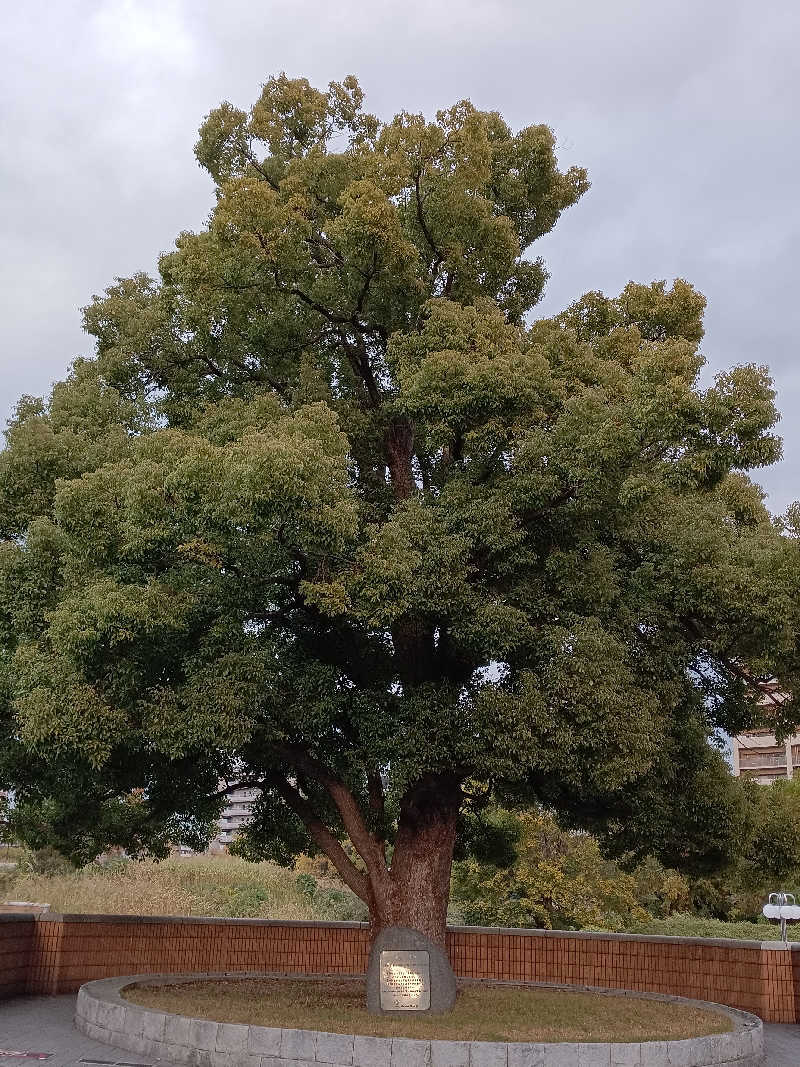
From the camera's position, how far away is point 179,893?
23.4m

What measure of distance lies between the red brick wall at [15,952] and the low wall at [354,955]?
0.05 feet

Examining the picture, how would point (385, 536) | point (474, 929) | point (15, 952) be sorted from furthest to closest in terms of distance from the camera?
point (474, 929)
point (15, 952)
point (385, 536)

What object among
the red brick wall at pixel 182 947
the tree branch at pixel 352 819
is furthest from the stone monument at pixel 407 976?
the red brick wall at pixel 182 947

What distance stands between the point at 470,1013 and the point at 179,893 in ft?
48.0

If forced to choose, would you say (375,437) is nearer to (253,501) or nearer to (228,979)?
(253,501)

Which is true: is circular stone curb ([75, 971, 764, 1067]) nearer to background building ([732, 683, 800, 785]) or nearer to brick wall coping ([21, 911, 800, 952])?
brick wall coping ([21, 911, 800, 952])

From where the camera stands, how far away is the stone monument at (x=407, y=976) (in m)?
10.8

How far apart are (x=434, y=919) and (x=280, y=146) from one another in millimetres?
11345

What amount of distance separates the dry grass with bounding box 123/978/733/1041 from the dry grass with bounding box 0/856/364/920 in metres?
10.2

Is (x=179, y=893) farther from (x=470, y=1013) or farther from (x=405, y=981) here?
(x=470, y=1013)

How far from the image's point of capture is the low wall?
12820mm

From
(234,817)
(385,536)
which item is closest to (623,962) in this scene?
(385,536)

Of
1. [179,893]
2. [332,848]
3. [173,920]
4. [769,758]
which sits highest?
[769,758]

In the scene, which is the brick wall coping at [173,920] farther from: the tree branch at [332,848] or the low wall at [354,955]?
the tree branch at [332,848]
